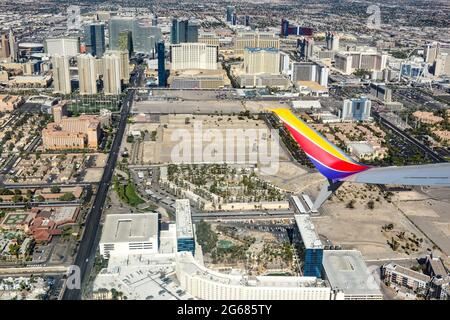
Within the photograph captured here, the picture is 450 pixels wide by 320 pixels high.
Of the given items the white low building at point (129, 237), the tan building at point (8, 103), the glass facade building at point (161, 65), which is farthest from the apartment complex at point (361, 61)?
the white low building at point (129, 237)

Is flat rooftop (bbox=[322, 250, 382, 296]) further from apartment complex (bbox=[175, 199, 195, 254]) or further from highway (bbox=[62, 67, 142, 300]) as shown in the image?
highway (bbox=[62, 67, 142, 300])

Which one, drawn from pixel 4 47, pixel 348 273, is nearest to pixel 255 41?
pixel 4 47

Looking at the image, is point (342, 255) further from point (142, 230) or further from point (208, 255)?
point (142, 230)

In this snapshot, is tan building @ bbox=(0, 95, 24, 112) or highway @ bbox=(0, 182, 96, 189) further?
tan building @ bbox=(0, 95, 24, 112)

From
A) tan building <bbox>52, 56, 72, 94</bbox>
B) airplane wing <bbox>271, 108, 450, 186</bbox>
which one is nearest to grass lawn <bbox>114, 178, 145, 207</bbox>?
airplane wing <bbox>271, 108, 450, 186</bbox>

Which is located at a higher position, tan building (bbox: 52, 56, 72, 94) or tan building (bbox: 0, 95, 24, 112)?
tan building (bbox: 52, 56, 72, 94)

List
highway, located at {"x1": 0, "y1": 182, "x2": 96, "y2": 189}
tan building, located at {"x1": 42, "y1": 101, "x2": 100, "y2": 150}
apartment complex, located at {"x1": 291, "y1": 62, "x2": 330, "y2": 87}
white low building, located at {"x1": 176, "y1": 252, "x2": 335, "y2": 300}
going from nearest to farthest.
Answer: white low building, located at {"x1": 176, "y1": 252, "x2": 335, "y2": 300}, highway, located at {"x1": 0, "y1": 182, "x2": 96, "y2": 189}, tan building, located at {"x1": 42, "y1": 101, "x2": 100, "y2": 150}, apartment complex, located at {"x1": 291, "y1": 62, "x2": 330, "y2": 87}

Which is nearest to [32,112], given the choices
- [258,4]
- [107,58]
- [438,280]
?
[107,58]
